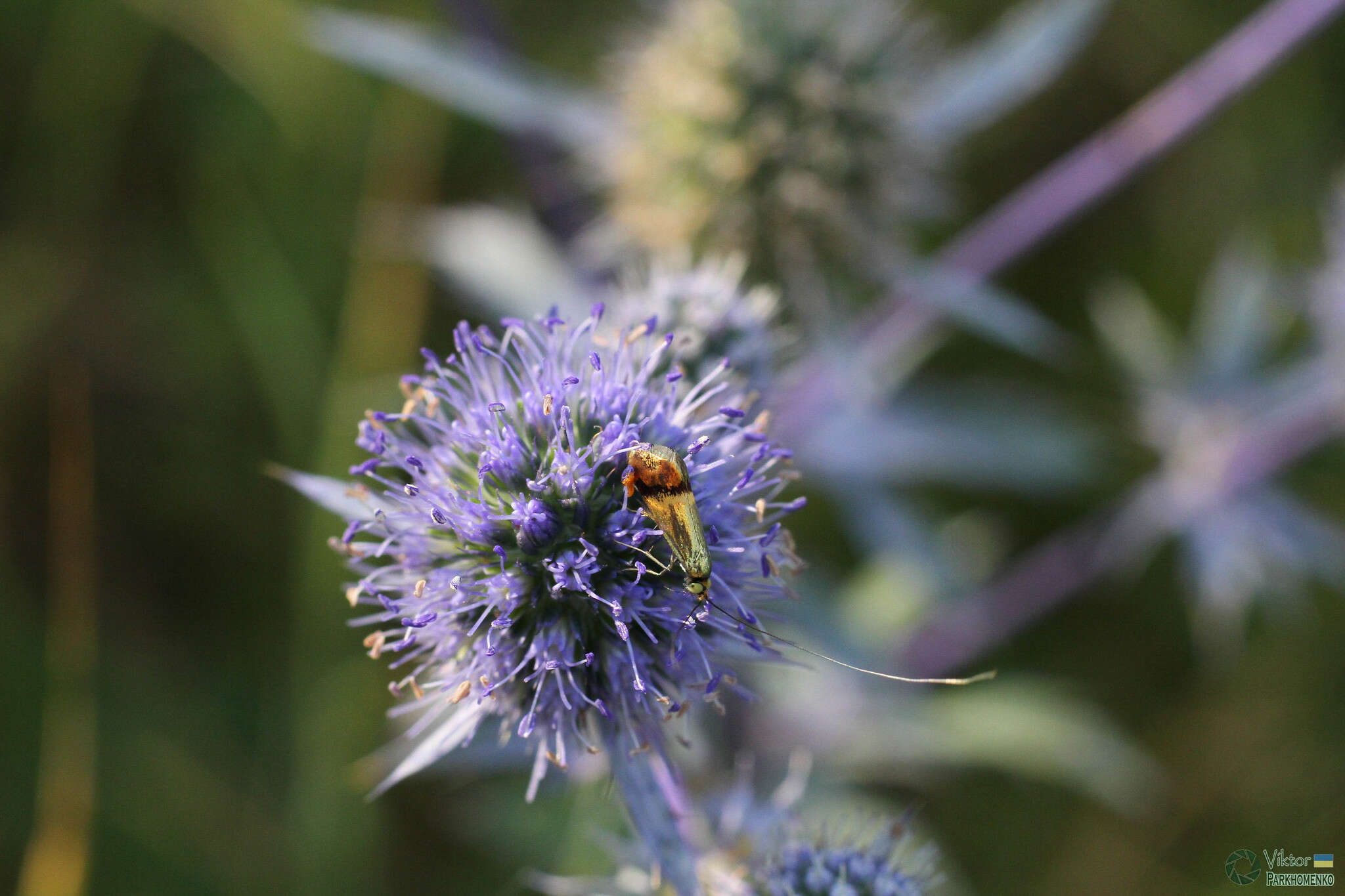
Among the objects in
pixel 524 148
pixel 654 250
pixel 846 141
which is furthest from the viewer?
pixel 524 148

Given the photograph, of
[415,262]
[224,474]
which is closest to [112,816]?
[224,474]

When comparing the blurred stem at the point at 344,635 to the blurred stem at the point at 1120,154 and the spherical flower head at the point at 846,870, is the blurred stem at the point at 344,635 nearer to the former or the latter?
the blurred stem at the point at 1120,154

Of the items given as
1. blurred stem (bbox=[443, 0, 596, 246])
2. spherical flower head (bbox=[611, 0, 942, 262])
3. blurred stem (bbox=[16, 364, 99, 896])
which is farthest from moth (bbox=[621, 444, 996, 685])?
blurred stem (bbox=[16, 364, 99, 896])

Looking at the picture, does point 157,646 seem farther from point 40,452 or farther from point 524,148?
point 524,148

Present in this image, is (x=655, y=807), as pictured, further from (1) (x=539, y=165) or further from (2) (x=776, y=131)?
(1) (x=539, y=165)

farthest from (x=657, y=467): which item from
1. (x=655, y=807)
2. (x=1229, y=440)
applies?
(x=1229, y=440)

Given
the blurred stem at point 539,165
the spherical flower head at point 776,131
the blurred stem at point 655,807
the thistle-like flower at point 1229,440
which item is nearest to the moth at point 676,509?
the blurred stem at point 655,807

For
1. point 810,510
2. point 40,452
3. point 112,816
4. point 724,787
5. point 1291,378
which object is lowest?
point 112,816

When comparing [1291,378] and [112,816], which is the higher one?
[1291,378]

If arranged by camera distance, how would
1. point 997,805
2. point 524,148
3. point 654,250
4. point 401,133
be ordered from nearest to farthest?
point 654,250 → point 524,148 → point 401,133 → point 997,805

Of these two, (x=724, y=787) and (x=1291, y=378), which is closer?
(x=724, y=787)
